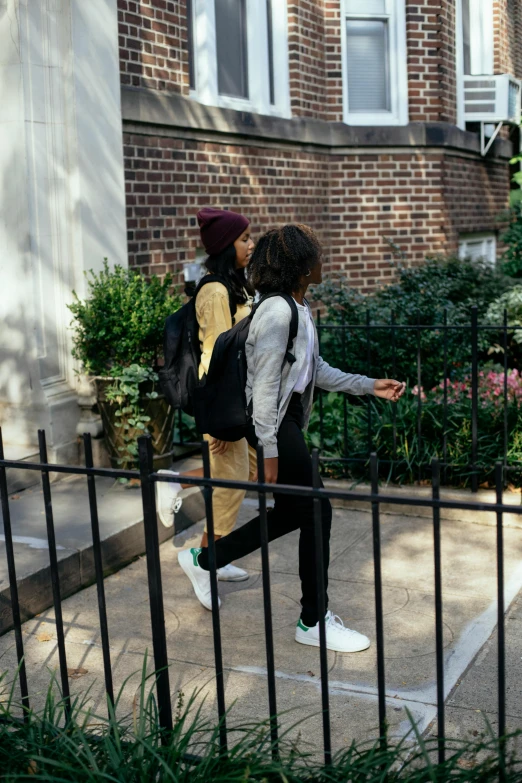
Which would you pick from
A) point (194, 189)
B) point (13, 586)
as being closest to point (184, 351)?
point (13, 586)

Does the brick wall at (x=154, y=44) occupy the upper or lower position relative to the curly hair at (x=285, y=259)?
upper

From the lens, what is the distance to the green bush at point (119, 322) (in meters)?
6.23

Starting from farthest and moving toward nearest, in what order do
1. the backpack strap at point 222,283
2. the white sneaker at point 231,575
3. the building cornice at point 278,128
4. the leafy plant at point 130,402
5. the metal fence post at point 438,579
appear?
the building cornice at point 278,128
the leafy plant at point 130,402
the white sneaker at point 231,575
the backpack strap at point 222,283
the metal fence post at point 438,579

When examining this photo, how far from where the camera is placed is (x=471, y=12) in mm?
12469

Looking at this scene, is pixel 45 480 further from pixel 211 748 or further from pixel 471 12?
pixel 471 12

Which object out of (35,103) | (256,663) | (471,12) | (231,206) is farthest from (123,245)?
(471,12)

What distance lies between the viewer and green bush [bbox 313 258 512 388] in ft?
25.7

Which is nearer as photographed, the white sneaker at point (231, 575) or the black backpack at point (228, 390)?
the black backpack at point (228, 390)

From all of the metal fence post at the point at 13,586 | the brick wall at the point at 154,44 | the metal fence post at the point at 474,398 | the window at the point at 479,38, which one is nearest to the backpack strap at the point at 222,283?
the metal fence post at the point at 13,586

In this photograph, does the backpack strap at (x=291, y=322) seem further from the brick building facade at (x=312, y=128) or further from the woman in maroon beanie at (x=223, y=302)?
the brick building facade at (x=312, y=128)

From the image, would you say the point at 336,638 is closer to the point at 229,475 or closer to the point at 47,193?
the point at 229,475

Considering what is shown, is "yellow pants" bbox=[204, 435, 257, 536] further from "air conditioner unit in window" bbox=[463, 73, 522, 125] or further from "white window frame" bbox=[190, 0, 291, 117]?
"air conditioner unit in window" bbox=[463, 73, 522, 125]

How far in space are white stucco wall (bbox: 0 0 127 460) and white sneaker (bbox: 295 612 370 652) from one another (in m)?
Answer: 2.86

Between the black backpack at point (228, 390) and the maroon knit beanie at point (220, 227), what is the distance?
2.35ft
